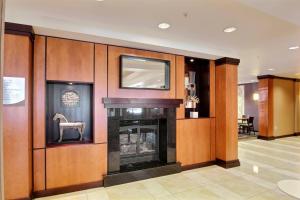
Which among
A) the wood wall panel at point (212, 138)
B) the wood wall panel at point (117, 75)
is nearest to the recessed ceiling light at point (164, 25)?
A: the wood wall panel at point (117, 75)

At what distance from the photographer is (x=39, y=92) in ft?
9.88

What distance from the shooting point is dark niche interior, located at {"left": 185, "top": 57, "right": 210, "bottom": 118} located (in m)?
4.62

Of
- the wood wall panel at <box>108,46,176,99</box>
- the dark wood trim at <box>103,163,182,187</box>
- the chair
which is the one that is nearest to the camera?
the dark wood trim at <box>103,163,182,187</box>

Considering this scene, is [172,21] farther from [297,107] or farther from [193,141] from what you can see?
[297,107]

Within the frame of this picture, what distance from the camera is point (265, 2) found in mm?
1852

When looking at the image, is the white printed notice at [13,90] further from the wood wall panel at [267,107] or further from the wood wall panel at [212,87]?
the wood wall panel at [267,107]

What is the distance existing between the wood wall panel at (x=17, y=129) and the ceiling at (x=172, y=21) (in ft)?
1.25

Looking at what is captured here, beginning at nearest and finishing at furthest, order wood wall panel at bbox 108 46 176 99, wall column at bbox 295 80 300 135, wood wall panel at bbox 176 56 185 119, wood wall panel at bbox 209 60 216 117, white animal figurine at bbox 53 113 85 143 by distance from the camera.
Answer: white animal figurine at bbox 53 113 85 143 → wood wall panel at bbox 108 46 176 99 → wood wall panel at bbox 176 56 185 119 → wood wall panel at bbox 209 60 216 117 → wall column at bbox 295 80 300 135

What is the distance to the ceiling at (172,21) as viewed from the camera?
2.35 metres

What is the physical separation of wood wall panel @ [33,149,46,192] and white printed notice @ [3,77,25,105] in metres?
0.86

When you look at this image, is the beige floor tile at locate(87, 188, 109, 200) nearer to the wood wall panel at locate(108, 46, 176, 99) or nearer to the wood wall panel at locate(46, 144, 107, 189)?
the wood wall panel at locate(46, 144, 107, 189)

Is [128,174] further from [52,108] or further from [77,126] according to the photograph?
[52,108]

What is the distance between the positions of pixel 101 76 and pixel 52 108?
1.05 m

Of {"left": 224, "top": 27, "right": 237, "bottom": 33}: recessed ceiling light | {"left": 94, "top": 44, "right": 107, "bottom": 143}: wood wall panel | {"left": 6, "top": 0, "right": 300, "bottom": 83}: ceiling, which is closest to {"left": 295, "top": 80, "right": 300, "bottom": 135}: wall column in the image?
{"left": 6, "top": 0, "right": 300, "bottom": 83}: ceiling
